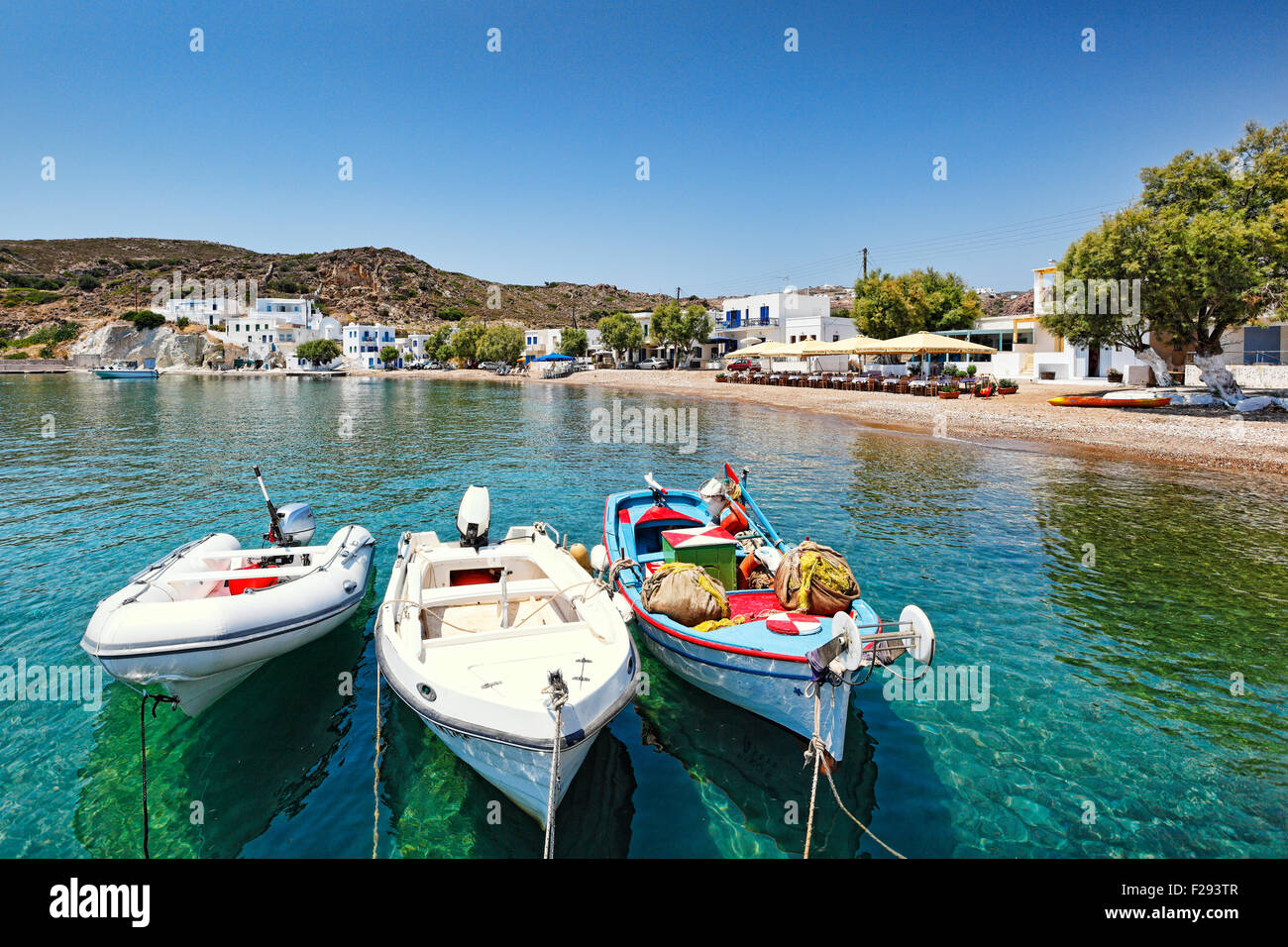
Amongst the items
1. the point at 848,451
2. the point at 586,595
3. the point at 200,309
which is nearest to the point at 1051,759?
the point at 586,595

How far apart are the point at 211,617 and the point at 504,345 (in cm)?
8923

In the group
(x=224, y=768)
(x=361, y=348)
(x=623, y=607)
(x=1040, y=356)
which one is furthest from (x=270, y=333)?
(x=623, y=607)

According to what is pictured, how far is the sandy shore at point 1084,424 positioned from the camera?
77.7 ft

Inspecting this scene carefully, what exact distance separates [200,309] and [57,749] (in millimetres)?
158293

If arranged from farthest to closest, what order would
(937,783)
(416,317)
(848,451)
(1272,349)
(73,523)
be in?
(416,317) → (1272,349) → (848,451) → (73,523) → (937,783)

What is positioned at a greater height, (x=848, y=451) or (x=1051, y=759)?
(x=848, y=451)

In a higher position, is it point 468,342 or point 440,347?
point 468,342

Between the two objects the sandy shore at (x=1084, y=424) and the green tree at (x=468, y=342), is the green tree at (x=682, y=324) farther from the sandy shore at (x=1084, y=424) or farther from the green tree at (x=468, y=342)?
the green tree at (x=468, y=342)

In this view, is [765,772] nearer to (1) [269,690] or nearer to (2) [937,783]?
(2) [937,783]

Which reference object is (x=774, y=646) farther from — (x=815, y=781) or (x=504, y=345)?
(x=504, y=345)

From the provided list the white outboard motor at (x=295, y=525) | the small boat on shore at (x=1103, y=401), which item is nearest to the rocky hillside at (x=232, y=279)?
the small boat on shore at (x=1103, y=401)

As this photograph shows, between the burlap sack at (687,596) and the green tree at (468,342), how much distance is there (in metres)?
98.9

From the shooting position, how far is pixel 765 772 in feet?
22.7

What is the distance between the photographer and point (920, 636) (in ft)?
21.9
